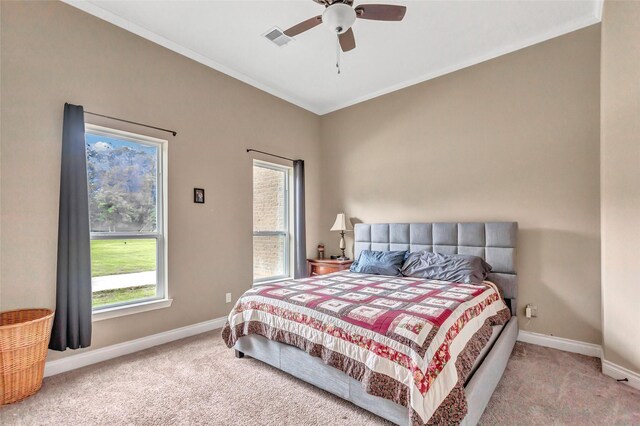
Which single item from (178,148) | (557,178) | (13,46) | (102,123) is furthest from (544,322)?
(13,46)

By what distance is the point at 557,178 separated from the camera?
323cm

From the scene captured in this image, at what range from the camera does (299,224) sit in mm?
4867

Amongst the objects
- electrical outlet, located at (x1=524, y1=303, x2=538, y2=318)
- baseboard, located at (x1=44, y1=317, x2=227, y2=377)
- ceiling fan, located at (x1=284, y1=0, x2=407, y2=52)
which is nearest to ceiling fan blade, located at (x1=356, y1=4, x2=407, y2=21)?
ceiling fan, located at (x1=284, y1=0, x2=407, y2=52)

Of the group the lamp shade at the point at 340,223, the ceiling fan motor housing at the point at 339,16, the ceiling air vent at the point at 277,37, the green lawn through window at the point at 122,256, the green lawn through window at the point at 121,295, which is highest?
the ceiling air vent at the point at 277,37

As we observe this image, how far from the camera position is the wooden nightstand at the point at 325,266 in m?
4.61

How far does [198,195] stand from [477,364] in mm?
3266

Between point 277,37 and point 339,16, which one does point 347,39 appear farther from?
point 277,37

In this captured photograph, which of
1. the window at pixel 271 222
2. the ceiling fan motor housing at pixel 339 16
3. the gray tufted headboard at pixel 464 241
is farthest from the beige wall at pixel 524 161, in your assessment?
the ceiling fan motor housing at pixel 339 16

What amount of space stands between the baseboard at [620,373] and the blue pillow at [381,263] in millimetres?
1905

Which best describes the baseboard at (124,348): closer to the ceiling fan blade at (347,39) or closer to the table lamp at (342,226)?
the table lamp at (342,226)

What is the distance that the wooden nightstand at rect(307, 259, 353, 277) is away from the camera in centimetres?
461

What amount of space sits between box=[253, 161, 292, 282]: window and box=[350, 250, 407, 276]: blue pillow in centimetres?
137

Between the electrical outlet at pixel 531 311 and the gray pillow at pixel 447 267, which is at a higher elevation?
the gray pillow at pixel 447 267

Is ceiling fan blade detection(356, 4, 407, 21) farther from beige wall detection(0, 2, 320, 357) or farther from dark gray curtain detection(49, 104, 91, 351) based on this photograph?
dark gray curtain detection(49, 104, 91, 351)
